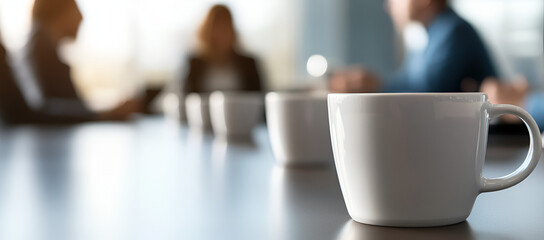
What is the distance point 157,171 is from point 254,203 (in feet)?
0.77

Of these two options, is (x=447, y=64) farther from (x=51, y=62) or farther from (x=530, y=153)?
(x=530, y=153)

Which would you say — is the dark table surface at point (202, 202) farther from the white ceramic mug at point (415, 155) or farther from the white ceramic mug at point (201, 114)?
the white ceramic mug at point (201, 114)

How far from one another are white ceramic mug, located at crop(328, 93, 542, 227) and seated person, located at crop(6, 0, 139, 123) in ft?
5.45

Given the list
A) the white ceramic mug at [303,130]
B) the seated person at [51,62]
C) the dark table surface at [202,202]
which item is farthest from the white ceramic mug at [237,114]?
the seated person at [51,62]

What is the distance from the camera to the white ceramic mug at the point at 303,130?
0.63 metres

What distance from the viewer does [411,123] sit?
1.07ft

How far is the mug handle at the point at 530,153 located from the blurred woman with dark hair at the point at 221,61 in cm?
255

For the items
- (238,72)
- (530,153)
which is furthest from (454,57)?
(530,153)

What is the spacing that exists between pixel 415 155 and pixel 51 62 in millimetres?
2188

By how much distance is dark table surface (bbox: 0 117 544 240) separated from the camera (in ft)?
1.04

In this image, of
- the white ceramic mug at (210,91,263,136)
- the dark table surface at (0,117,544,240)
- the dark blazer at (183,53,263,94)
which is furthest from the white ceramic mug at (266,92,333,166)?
the dark blazer at (183,53,263,94)

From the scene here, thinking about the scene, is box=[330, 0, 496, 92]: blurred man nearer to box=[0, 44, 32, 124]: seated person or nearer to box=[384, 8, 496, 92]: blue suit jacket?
box=[384, 8, 496, 92]: blue suit jacket

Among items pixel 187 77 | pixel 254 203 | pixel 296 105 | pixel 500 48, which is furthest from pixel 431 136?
pixel 500 48

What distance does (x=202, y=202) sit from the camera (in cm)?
41
